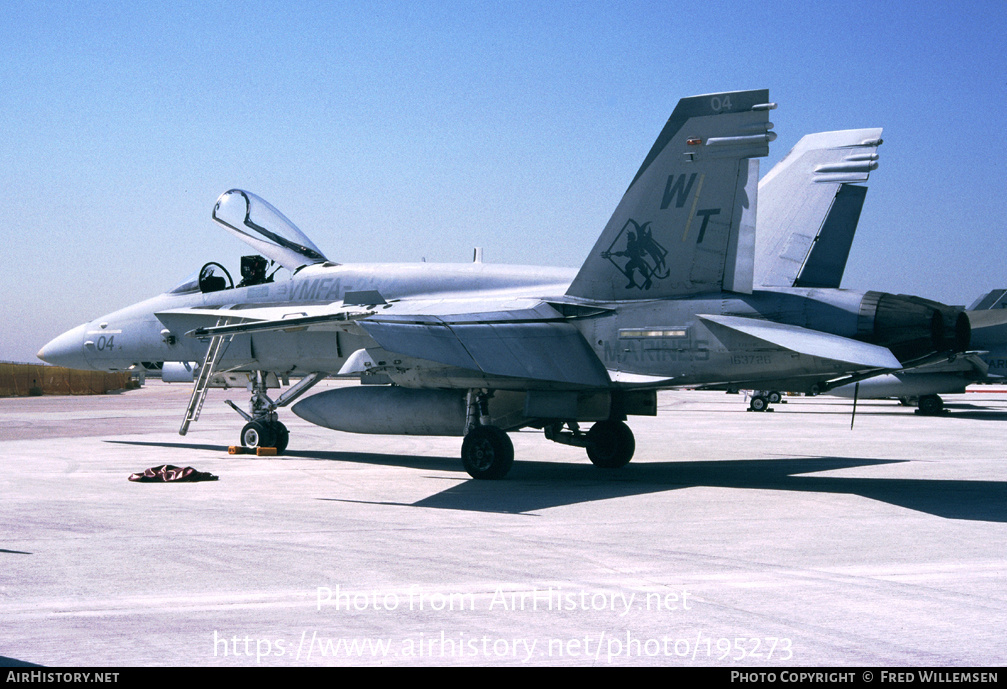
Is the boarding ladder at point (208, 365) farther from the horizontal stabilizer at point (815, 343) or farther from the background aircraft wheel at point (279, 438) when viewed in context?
the horizontal stabilizer at point (815, 343)

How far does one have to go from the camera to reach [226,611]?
4992 millimetres

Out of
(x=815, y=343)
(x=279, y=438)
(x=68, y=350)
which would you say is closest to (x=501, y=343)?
(x=815, y=343)

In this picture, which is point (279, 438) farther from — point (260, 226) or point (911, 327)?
point (911, 327)

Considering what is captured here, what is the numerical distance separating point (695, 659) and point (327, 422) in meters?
9.79

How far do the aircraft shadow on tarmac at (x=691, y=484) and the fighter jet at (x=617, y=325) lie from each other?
702 mm

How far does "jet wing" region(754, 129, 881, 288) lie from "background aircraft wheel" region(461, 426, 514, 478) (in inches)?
153

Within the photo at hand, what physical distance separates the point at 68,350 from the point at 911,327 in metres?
14.2

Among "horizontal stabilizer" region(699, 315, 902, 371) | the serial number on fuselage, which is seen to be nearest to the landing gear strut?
the serial number on fuselage

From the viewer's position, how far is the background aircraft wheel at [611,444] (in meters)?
13.2

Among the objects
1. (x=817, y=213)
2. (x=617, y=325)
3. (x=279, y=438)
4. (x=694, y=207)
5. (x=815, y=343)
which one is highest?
(x=817, y=213)

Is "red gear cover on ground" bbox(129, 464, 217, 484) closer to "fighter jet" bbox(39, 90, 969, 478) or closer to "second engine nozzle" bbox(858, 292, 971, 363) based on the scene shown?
"fighter jet" bbox(39, 90, 969, 478)

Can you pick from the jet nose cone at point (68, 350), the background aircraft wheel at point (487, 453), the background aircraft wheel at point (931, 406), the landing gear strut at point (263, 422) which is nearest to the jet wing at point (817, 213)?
the background aircraft wheel at point (487, 453)

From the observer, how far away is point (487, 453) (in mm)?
11461

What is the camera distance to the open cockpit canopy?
15.3m
